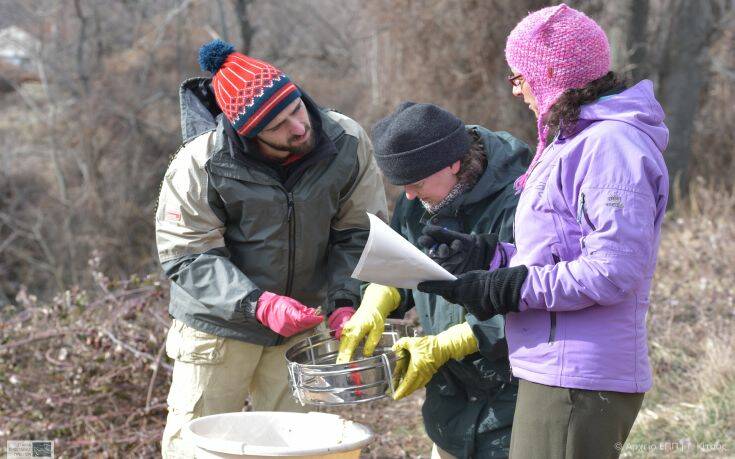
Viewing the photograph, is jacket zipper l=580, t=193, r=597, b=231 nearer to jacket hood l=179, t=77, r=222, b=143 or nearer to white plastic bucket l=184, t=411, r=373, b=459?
white plastic bucket l=184, t=411, r=373, b=459

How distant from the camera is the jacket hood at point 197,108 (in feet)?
11.2

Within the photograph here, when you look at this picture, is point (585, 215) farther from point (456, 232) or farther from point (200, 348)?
point (200, 348)

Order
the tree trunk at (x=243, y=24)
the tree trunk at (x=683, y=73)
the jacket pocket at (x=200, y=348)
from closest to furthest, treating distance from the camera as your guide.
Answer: the jacket pocket at (x=200, y=348), the tree trunk at (x=683, y=73), the tree trunk at (x=243, y=24)

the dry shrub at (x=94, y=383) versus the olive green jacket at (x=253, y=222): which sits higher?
the olive green jacket at (x=253, y=222)

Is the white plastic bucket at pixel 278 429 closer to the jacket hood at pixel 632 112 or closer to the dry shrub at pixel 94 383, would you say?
the jacket hood at pixel 632 112

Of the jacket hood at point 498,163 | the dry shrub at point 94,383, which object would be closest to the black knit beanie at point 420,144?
the jacket hood at point 498,163

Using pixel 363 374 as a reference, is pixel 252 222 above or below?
above

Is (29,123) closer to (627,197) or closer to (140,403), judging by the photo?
(140,403)

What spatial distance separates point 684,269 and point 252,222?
4.92 m

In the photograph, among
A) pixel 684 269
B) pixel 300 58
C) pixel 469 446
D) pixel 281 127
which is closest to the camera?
pixel 469 446

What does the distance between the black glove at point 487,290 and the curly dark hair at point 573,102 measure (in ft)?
1.31

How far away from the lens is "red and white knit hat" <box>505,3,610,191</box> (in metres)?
2.35

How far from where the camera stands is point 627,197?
7.07 ft

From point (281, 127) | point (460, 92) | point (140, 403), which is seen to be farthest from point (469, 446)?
point (460, 92)
